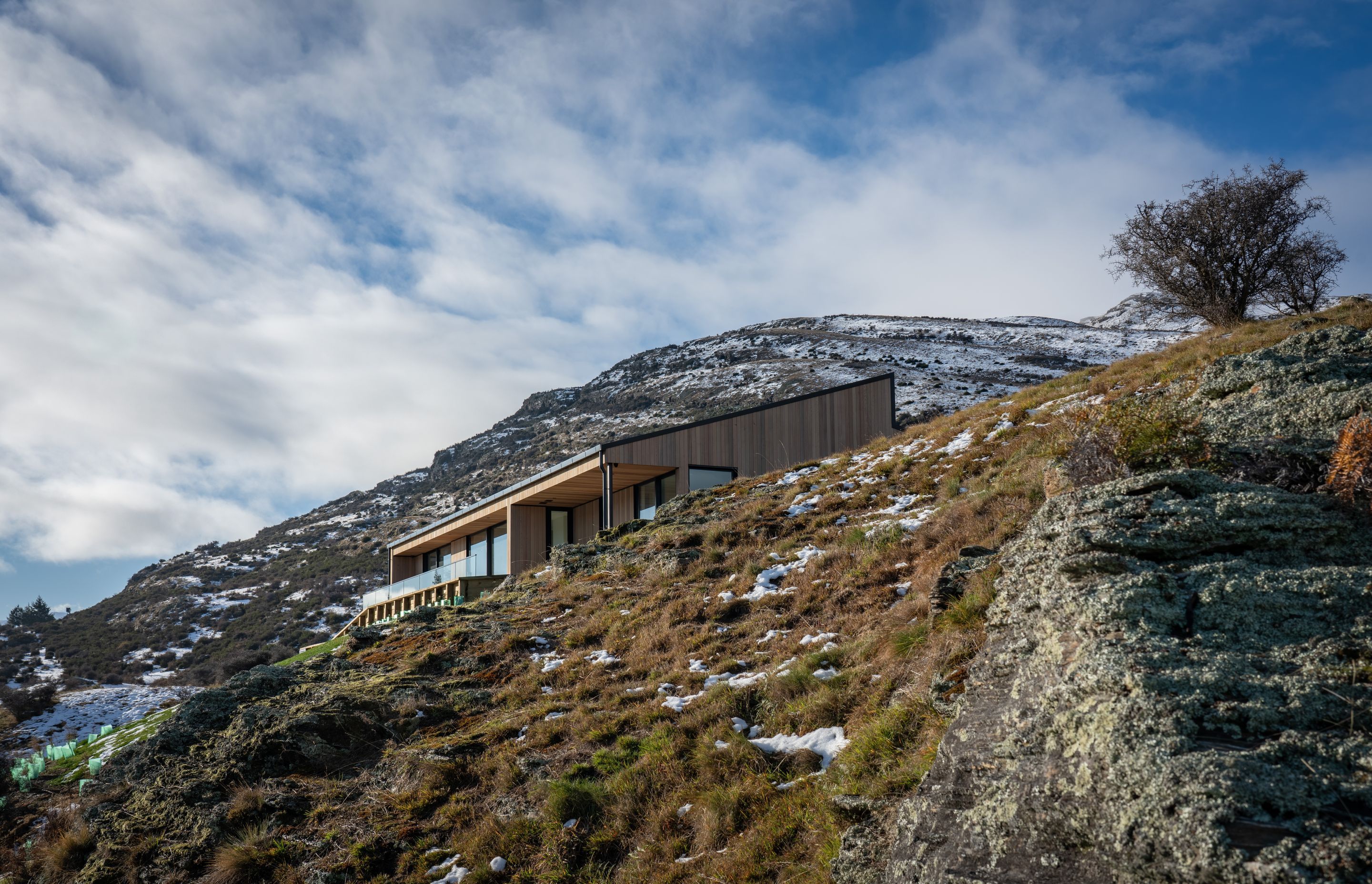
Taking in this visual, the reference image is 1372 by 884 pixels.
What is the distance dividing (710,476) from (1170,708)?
1973 cm

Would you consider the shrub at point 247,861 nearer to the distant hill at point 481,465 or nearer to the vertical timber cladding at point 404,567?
the distant hill at point 481,465

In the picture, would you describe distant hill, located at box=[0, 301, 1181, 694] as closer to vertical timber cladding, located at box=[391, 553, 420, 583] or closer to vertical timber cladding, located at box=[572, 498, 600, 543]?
vertical timber cladding, located at box=[391, 553, 420, 583]

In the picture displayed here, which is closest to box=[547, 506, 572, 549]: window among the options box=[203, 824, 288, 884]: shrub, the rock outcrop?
box=[203, 824, 288, 884]: shrub

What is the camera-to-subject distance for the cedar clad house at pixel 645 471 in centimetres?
2219

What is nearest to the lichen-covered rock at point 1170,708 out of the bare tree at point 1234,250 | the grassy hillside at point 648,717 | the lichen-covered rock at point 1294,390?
the grassy hillside at point 648,717

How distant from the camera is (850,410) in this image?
78.1 ft

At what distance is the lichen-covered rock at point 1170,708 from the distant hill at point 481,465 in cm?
2876

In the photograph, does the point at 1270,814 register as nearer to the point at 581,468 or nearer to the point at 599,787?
the point at 599,787

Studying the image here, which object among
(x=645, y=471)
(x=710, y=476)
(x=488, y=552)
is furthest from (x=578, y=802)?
(x=488, y=552)

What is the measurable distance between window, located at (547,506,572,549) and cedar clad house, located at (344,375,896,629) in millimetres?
36

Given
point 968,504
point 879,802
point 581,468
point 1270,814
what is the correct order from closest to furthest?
point 1270,814
point 879,802
point 968,504
point 581,468

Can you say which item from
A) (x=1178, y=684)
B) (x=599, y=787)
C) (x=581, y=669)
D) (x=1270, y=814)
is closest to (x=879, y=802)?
(x=1178, y=684)

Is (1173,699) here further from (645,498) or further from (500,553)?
(500,553)

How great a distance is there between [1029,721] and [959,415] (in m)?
13.8
